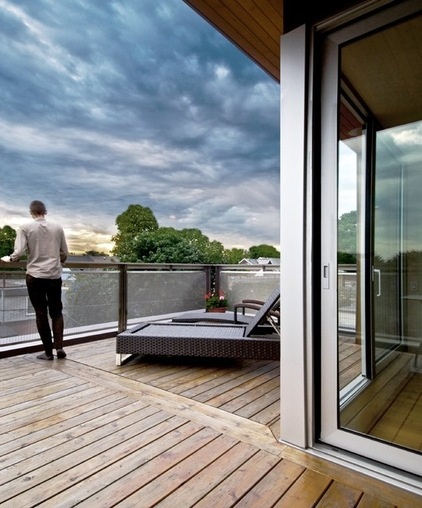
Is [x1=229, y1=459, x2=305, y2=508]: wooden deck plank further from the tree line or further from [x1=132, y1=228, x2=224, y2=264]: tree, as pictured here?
[x1=132, y1=228, x2=224, y2=264]: tree

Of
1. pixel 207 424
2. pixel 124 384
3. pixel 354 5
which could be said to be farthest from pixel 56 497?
pixel 354 5

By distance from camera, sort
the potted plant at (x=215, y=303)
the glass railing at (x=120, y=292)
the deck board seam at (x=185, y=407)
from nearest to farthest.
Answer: the deck board seam at (x=185, y=407) → the glass railing at (x=120, y=292) → the potted plant at (x=215, y=303)

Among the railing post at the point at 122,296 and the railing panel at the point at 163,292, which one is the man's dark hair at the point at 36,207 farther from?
the railing panel at the point at 163,292

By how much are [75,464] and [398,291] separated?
204cm

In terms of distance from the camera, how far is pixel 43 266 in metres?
3.58

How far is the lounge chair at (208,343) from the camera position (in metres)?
3.23

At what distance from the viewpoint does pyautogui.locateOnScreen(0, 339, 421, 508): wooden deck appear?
5.10 ft

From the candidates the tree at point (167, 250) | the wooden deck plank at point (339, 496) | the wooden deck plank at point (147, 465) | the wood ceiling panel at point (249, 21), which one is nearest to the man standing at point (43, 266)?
the wooden deck plank at point (147, 465)

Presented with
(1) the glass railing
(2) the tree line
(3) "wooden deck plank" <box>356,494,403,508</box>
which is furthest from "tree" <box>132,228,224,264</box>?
(3) "wooden deck plank" <box>356,494,403,508</box>

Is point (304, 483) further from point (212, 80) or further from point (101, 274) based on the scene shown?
point (212, 80)

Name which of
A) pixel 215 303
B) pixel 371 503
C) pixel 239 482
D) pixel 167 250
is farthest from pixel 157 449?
pixel 167 250

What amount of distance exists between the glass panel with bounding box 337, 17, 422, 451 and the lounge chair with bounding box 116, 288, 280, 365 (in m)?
1.20

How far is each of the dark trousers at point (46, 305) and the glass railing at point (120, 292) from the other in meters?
0.37

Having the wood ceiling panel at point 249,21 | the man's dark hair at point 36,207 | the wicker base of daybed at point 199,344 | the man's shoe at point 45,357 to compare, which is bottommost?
the man's shoe at point 45,357
